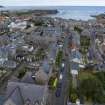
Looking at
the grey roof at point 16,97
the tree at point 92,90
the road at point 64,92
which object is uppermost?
the grey roof at point 16,97

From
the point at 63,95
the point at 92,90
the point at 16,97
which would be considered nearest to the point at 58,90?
the point at 63,95

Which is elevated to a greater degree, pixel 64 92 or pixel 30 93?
pixel 30 93

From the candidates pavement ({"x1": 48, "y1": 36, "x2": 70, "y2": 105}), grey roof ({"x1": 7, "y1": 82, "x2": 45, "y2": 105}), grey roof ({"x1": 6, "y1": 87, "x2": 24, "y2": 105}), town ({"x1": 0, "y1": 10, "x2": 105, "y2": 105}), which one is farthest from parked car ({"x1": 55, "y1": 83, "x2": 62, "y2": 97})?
grey roof ({"x1": 6, "y1": 87, "x2": 24, "y2": 105})

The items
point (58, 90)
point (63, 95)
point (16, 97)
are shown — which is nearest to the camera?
point (16, 97)

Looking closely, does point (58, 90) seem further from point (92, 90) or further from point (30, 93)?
point (30, 93)

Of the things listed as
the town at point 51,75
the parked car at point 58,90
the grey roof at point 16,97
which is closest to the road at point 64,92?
the town at point 51,75

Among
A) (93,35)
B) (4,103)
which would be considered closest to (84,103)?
(4,103)

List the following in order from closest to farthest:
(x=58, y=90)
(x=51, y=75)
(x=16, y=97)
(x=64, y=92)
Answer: (x=16, y=97) < (x=64, y=92) < (x=58, y=90) < (x=51, y=75)

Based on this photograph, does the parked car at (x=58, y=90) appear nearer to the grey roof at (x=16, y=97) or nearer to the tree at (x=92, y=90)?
the tree at (x=92, y=90)

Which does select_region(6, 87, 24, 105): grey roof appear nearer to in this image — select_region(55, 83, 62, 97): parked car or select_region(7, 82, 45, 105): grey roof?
select_region(7, 82, 45, 105): grey roof

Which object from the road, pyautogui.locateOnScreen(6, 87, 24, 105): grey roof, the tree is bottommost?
the road

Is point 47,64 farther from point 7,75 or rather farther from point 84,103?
point 84,103
